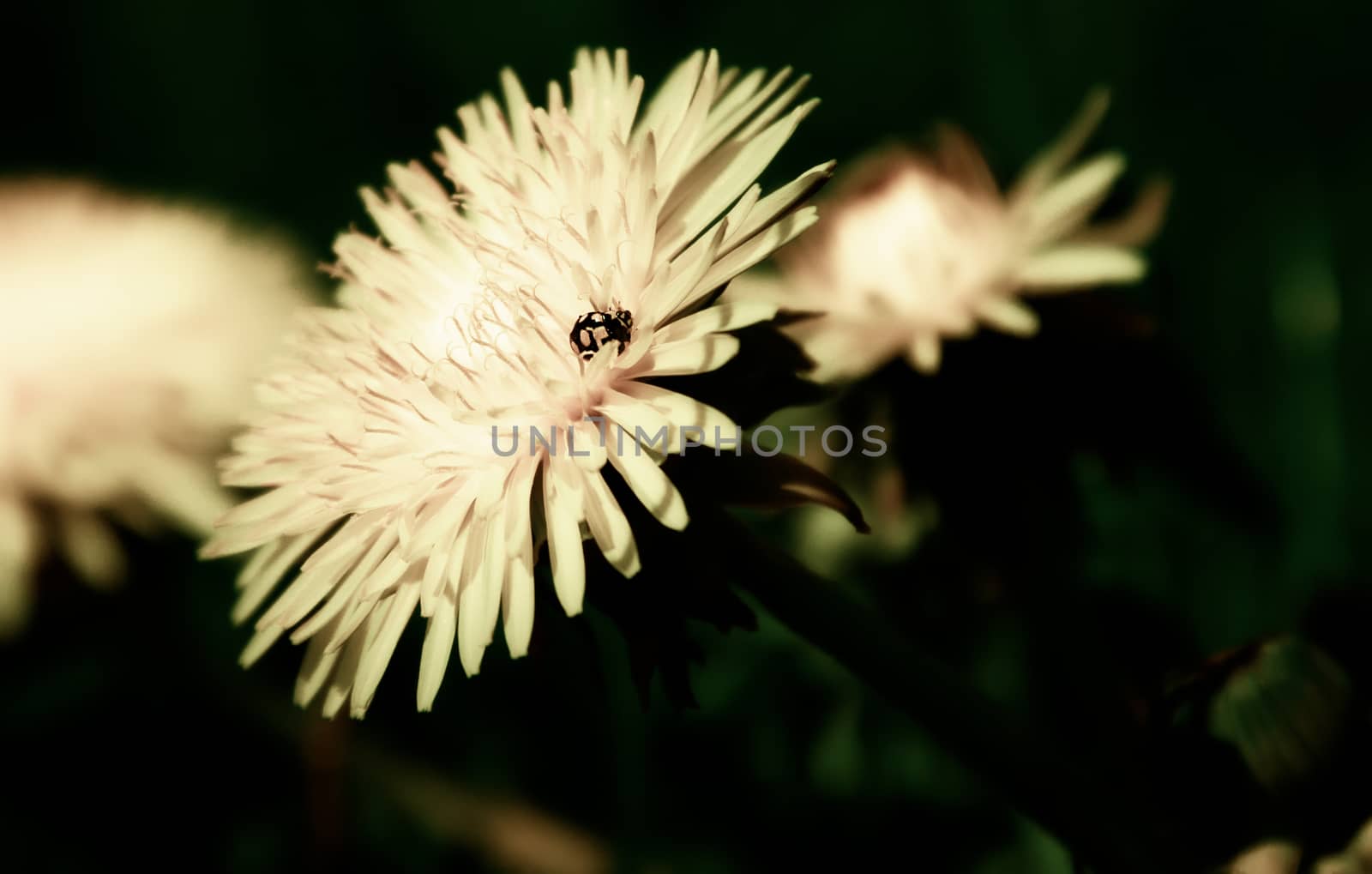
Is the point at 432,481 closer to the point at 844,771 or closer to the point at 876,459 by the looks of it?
the point at 876,459

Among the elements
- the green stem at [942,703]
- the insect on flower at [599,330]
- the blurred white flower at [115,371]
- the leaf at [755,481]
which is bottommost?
the green stem at [942,703]

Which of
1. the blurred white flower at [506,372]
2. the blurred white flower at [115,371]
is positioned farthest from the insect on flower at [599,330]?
the blurred white flower at [115,371]

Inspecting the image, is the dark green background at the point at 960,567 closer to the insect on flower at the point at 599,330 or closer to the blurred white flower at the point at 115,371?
the blurred white flower at the point at 115,371

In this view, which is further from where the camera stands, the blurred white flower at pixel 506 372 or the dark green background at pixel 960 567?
the dark green background at pixel 960 567

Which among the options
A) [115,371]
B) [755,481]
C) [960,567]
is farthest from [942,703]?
[115,371]

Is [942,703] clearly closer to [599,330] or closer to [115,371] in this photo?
[599,330]

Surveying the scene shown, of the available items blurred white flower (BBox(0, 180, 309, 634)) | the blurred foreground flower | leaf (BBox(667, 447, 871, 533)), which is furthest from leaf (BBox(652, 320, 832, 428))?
blurred white flower (BBox(0, 180, 309, 634))

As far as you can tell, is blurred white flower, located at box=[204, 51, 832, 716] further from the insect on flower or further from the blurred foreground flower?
the blurred foreground flower
